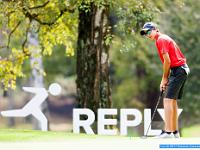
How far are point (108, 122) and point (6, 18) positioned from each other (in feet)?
13.6

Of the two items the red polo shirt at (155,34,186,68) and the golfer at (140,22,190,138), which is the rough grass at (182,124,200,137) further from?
the red polo shirt at (155,34,186,68)

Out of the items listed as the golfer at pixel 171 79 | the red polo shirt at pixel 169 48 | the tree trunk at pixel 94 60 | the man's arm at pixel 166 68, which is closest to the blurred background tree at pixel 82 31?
the tree trunk at pixel 94 60

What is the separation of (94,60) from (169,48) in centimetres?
589

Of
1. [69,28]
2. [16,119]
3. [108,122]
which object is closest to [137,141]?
[108,122]

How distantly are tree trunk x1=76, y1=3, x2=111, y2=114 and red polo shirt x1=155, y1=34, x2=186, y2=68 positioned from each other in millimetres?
5602

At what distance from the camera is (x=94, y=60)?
24.7 m

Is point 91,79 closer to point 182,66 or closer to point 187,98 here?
point 182,66

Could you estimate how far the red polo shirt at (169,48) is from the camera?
18.9 metres

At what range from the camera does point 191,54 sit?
140ft

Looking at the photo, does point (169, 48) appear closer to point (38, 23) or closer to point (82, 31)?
point (82, 31)

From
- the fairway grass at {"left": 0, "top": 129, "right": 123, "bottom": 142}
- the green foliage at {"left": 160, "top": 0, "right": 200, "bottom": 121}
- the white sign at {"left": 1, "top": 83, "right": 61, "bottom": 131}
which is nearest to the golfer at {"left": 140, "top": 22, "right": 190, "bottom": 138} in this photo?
the fairway grass at {"left": 0, "top": 129, "right": 123, "bottom": 142}

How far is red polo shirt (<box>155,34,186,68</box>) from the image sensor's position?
18938mm

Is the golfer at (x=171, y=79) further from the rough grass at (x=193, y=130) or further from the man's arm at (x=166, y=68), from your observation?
the rough grass at (x=193, y=130)

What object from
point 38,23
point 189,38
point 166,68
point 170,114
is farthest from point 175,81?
point 189,38
